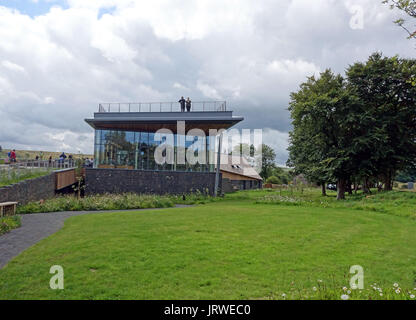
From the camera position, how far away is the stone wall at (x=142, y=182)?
26.0m

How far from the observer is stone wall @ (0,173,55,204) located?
15.2 meters

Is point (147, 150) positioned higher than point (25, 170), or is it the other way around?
point (147, 150)

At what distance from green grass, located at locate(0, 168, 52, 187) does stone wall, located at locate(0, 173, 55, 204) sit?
421mm

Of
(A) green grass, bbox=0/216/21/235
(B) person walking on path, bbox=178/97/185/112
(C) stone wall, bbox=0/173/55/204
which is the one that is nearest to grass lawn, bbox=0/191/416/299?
(A) green grass, bbox=0/216/21/235

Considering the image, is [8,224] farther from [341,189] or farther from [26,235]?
[341,189]

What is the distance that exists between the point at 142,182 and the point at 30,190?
9.86 metres

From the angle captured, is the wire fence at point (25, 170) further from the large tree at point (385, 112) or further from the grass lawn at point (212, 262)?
the large tree at point (385, 112)

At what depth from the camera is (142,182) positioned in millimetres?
26234

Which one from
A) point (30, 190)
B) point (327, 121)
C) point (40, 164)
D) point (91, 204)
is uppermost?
point (327, 121)

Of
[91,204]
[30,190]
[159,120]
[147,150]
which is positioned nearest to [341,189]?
[159,120]

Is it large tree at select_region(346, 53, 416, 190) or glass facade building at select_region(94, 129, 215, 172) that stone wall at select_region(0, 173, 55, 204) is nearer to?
glass facade building at select_region(94, 129, 215, 172)

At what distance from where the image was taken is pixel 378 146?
21.5 metres

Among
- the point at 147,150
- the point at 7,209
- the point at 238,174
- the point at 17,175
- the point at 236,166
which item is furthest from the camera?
the point at 236,166
